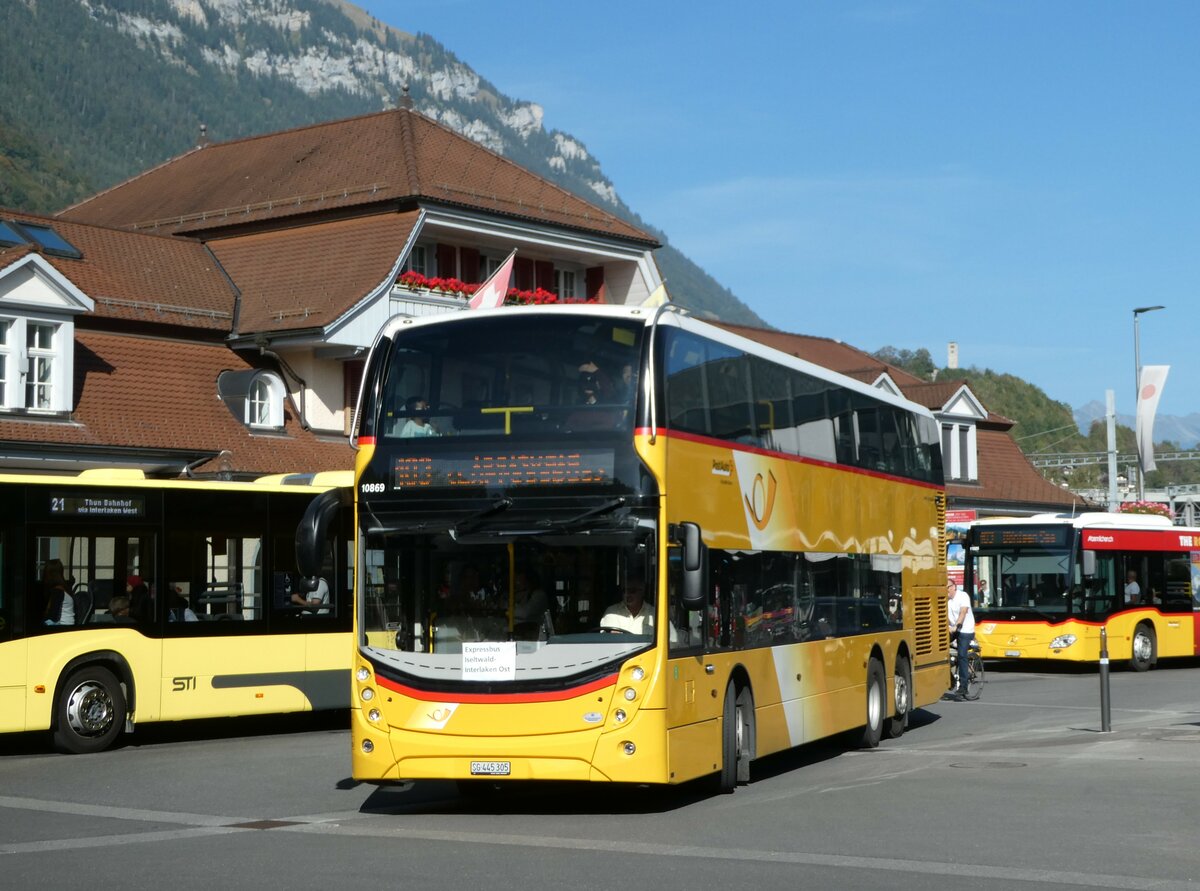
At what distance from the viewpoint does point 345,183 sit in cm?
4247

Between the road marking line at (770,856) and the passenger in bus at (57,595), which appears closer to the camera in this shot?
the road marking line at (770,856)

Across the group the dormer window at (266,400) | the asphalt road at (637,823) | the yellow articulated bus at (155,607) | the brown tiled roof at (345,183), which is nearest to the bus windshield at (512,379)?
the asphalt road at (637,823)

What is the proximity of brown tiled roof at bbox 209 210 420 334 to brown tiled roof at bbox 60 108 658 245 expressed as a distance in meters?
0.55

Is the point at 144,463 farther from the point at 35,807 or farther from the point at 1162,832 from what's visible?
the point at 1162,832

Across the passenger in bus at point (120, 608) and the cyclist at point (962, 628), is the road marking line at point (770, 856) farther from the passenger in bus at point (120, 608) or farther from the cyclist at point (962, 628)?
the cyclist at point (962, 628)

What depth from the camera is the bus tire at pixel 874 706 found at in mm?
19750

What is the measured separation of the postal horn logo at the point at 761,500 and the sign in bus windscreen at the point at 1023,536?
1838 cm

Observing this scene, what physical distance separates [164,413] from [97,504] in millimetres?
15391

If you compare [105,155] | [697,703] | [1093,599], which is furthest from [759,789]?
[105,155]

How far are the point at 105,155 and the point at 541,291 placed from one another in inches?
4937

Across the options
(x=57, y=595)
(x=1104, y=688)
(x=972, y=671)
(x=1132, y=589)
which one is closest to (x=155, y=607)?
(x=57, y=595)

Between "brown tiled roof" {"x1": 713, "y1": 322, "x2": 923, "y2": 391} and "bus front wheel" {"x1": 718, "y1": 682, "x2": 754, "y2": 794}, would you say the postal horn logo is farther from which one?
"brown tiled roof" {"x1": 713, "y1": 322, "x2": 923, "y2": 391}

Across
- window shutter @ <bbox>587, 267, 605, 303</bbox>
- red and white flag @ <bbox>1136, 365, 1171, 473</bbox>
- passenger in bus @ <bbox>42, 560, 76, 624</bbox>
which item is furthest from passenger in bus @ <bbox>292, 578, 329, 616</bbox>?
red and white flag @ <bbox>1136, 365, 1171, 473</bbox>

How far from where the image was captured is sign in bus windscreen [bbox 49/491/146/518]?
1933 centimetres
